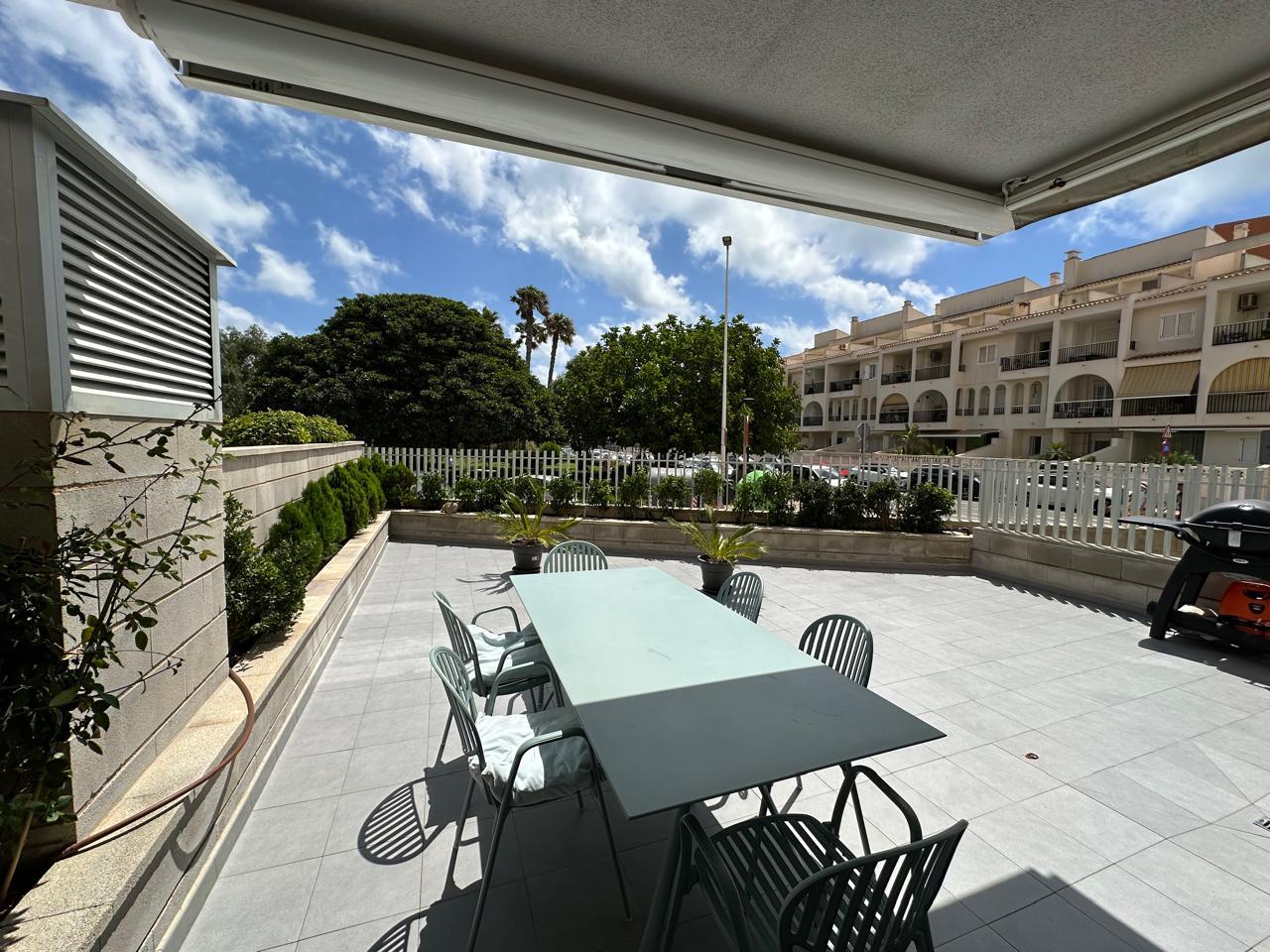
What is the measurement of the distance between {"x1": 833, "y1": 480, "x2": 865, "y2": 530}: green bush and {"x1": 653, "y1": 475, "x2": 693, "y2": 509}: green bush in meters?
2.41

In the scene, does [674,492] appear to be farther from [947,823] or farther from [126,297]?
[126,297]

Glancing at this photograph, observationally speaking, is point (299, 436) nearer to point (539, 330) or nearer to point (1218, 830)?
point (1218, 830)

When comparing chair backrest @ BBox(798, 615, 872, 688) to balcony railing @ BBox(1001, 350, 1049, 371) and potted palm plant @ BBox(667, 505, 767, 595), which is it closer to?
potted palm plant @ BBox(667, 505, 767, 595)

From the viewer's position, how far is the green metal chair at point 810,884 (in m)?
1.26

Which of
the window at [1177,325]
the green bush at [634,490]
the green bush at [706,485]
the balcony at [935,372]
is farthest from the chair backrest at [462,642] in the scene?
the balcony at [935,372]

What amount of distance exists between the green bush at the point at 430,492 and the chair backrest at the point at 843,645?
817 centimetres

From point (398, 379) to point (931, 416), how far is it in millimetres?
30021

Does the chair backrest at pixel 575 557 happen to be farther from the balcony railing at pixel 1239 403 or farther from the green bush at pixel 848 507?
the balcony railing at pixel 1239 403

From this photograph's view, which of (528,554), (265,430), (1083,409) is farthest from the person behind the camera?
(1083,409)

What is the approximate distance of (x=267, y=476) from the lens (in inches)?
186

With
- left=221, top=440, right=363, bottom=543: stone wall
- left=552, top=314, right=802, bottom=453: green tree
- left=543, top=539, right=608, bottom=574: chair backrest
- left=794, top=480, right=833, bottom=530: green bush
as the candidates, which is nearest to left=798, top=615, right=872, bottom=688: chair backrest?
left=543, top=539, right=608, bottom=574: chair backrest

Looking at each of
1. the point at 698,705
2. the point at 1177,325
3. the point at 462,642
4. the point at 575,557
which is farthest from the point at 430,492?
the point at 1177,325

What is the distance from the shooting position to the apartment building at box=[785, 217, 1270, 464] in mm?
19891

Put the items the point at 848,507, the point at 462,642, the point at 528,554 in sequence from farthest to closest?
the point at 848,507 → the point at 528,554 → the point at 462,642
